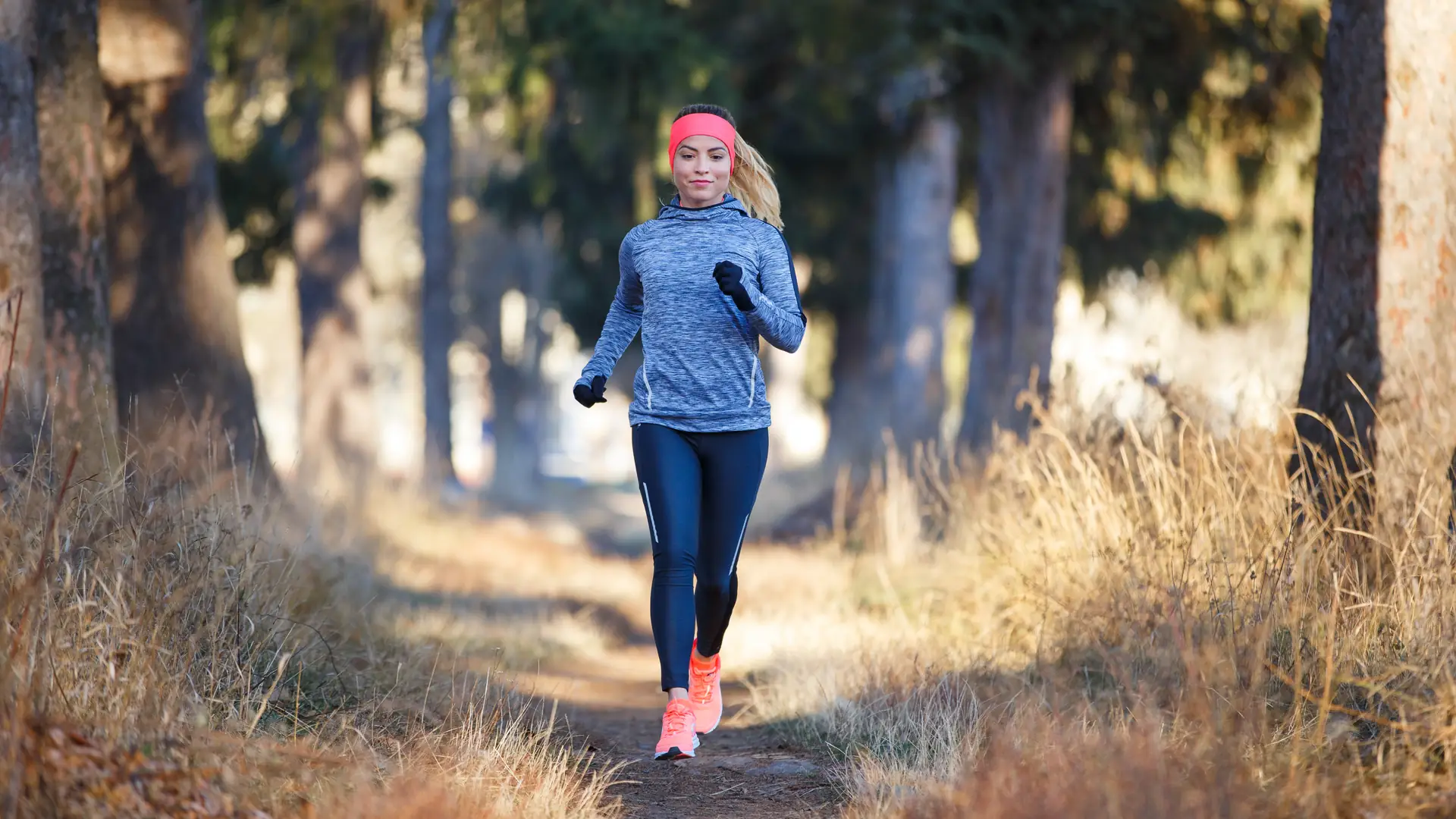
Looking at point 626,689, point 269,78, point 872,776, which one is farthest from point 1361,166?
point 269,78

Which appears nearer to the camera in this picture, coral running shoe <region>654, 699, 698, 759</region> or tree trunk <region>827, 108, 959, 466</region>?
coral running shoe <region>654, 699, 698, 759</region>

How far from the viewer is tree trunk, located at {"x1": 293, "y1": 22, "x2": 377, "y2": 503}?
15.4 m

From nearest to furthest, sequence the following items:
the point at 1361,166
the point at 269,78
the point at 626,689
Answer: the point at 1361,166
the point at 626,689
the point at 269,78

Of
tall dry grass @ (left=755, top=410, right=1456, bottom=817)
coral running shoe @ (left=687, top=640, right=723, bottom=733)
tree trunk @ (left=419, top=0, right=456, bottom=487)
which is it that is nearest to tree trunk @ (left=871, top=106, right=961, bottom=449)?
tree trunk @ (left=419, top=0, right=456, bottom=487)

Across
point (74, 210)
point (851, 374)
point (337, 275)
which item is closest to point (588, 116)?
point (337, 275)

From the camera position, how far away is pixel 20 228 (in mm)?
5453

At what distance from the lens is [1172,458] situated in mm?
7359

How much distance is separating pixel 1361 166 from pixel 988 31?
5.66 metres

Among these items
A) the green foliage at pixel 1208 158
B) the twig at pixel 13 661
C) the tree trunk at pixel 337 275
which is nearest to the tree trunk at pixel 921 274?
the green foliage at pixel 1208 158

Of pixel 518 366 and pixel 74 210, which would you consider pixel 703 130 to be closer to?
pixel 74 210

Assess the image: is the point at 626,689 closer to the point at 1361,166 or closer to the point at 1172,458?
the point at 1172,458

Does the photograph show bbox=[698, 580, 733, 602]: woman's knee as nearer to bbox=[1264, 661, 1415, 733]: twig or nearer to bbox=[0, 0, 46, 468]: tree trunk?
bbox=[1264, 661, 1415, 733]: twig

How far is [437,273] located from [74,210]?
621 inches

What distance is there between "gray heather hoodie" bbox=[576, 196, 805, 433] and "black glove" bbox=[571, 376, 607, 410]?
0.03 m
